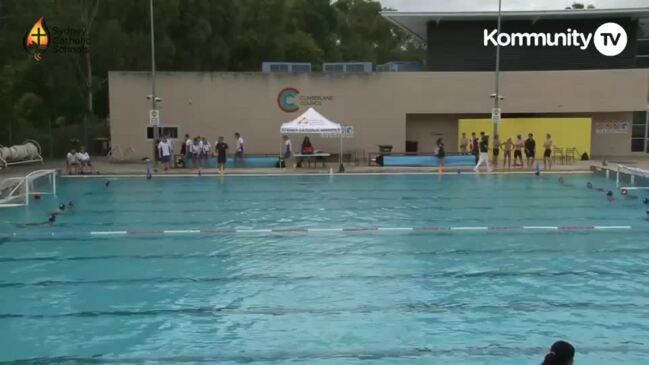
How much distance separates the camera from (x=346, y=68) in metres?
32.9

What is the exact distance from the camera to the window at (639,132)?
3430 centimetres

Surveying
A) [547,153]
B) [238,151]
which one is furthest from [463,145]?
[238,151]

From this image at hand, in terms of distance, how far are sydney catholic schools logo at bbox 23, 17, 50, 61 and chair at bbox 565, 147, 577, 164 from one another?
75.9 feet

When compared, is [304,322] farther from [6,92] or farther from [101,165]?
[6,92]

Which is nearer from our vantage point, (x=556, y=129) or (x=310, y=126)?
(x=310, y=126)

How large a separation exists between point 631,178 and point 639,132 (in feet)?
49.3

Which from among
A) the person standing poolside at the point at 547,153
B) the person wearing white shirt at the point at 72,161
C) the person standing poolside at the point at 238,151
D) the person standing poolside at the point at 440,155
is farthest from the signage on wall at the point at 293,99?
the person standing poolside at the point at 547,153

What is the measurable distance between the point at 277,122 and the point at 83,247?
19.7 metres

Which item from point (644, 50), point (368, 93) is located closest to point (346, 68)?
point (368, 93)

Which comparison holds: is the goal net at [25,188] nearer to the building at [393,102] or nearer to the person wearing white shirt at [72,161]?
the person wearing white shirt at [72,161]

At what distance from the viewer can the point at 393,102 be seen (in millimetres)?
31500

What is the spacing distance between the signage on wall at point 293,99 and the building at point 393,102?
0.15 ft

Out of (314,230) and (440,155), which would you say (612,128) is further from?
(314,230)

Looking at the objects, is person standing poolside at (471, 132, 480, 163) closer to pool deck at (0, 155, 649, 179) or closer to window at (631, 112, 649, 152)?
pool deck at (0, 155, 649, 179)
